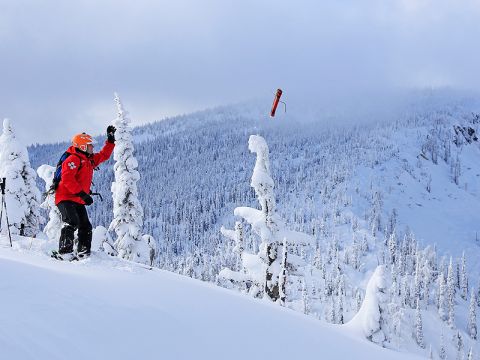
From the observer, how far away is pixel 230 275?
2066 cm

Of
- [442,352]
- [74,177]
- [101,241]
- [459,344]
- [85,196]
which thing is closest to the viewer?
[74,177]

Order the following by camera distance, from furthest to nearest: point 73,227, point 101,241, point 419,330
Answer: point 419,330 → point 101,241 → point 73,227

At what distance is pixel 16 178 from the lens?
2703 centimetres

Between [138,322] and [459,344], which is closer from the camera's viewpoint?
[138,322]

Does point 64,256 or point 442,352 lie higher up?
point 64,256

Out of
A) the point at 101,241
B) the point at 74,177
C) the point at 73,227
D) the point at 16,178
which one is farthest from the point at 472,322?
the point at 74,177

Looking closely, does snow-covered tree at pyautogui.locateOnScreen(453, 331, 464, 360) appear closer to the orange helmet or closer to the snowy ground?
the snowy ground

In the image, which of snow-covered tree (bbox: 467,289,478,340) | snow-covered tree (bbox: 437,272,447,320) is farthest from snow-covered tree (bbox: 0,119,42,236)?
snow-covered tree (bbox: 467,289,478,340)

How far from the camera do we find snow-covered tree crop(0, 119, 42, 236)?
26.9m

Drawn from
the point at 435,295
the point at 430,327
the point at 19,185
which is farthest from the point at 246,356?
the point at 435,295

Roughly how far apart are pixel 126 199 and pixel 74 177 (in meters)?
20.2

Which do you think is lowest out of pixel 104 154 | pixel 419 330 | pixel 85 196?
pixel 419 330

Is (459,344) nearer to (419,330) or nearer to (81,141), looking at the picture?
(419,330)

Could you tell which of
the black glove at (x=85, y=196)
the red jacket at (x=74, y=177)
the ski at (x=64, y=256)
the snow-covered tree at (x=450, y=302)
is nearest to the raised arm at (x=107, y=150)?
the red jacket at (x=74, y=177)
